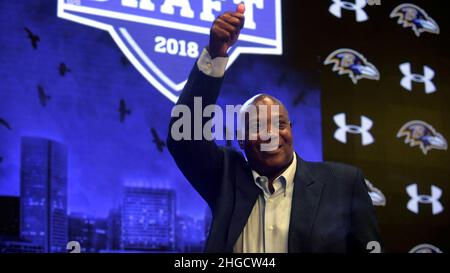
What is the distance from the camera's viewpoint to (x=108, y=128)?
→ 2.79 m

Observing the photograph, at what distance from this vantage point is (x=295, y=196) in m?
1.65

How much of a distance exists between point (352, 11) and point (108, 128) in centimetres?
133

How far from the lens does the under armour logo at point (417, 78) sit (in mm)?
3354

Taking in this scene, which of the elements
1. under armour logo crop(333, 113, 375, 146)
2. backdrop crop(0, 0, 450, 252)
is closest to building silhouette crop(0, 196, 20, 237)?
backdrop crop(0, 0, 450, 252)

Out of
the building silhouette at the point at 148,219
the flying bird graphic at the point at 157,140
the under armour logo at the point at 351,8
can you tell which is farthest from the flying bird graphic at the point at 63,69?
the under armour logo at the point at 351,8

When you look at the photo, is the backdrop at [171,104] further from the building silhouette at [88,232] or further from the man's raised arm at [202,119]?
the man's raised arm at [202,119]

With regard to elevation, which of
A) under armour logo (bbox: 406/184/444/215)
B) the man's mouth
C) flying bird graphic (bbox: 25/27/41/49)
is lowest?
the man's mouth

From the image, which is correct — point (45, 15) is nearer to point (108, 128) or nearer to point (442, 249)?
point (108, 128)

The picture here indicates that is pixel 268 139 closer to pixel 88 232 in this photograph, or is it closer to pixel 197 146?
pixel 197 146

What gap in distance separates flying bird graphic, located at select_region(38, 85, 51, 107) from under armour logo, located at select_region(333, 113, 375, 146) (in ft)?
4.29

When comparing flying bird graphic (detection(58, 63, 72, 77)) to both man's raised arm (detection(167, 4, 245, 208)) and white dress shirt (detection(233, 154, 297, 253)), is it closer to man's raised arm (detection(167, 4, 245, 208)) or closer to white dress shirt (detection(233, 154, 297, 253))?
man's raised arm (detection(167, 4, 245, 208))

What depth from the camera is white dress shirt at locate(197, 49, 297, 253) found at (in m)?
1.62

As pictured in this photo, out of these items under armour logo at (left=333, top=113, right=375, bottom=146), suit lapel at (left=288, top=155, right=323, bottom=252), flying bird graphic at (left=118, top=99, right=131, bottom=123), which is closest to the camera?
suit lapel at (left=288, top=155, right=323, bottom=252)

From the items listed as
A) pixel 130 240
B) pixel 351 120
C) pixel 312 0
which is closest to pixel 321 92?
pixel 351 120
